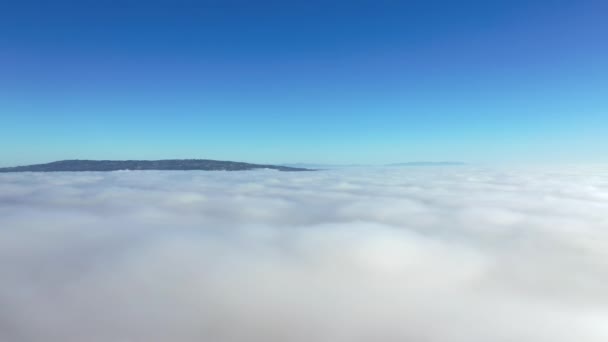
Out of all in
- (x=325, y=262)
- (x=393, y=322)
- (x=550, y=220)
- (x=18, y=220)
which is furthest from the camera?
(x=550, y=220)

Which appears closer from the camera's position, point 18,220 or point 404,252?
point 404,252

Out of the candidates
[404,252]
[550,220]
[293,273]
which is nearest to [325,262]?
[293,273]

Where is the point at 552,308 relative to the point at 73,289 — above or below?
below

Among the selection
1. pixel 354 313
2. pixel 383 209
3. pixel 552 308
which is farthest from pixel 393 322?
pixel 383 209

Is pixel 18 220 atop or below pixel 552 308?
atop

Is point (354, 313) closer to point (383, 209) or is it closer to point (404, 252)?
point (404, 252)

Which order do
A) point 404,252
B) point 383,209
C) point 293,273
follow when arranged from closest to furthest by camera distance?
point 293,273 → point 404,252 → point 383,209

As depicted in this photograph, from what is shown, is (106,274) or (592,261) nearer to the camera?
(106,274)

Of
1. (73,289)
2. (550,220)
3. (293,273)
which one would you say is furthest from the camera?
(550,220)

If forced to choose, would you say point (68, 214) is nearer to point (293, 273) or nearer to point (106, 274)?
point (106, 274)
